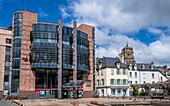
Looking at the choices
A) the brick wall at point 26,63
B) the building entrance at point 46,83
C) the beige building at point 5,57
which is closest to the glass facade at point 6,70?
the beige building at point 5,57

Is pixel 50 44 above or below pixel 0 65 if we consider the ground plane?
above

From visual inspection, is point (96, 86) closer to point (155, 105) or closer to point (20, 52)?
point (20, 52)

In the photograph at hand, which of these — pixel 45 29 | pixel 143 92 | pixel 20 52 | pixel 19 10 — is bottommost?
pixel 143 92

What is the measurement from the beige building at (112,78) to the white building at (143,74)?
202 inches

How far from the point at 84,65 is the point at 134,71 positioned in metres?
23.2

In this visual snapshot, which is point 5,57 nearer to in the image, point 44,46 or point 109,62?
point 44,46

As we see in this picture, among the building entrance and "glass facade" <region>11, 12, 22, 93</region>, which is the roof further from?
"glass facade" <region>11, 12, 22, 93</region>

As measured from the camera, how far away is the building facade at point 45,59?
65125 mm

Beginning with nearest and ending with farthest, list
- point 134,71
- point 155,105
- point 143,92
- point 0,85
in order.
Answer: point 155,105 → point 0,85 → point 143,92 → point 134,71

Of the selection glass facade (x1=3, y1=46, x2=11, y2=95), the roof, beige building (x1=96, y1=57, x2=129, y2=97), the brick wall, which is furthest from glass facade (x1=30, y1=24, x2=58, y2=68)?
the roof

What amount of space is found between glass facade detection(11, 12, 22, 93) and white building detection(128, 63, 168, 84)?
134 ft


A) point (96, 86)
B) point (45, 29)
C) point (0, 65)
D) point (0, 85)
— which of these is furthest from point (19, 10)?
point (96, 86)

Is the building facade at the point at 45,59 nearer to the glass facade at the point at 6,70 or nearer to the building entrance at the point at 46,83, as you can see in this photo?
the building entrance at the point at 46,83

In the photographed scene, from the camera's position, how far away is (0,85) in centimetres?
7262
